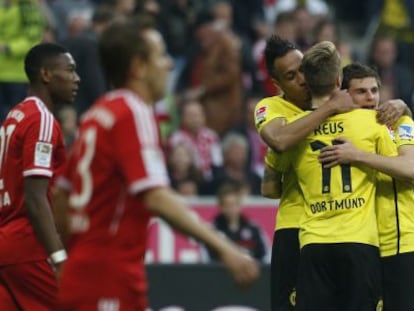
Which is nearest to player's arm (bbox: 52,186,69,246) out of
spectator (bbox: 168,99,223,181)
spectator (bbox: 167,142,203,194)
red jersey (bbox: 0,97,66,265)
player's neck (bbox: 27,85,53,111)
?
red jersey (bbox: 0,97,66,265)

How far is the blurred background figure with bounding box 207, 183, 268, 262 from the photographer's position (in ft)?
46.9

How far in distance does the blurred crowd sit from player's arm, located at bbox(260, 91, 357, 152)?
6.30 metres

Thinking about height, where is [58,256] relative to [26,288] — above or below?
above

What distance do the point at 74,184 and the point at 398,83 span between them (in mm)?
11396

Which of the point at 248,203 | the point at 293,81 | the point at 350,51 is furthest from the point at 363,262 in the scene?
the point at 350,51

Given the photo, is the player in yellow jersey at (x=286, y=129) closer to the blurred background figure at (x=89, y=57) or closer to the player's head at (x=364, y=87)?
the player's head at (x=364, y=87)

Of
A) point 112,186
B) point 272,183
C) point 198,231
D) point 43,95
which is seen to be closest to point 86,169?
point 112,186

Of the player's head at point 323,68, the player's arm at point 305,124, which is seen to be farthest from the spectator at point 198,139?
the player's head at point 323,68

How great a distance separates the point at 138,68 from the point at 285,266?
110 inches

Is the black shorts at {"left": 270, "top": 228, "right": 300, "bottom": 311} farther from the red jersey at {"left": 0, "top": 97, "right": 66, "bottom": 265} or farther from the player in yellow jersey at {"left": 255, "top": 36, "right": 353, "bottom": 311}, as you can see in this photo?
the red jersey at {"left": 0, "top": 97, "right": 66, "bottom": 265}

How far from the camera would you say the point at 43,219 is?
778 cm

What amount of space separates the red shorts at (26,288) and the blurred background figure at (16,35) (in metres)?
7.38

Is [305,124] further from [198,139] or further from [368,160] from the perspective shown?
[198,139]

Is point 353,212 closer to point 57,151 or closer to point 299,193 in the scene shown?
point 299,193
